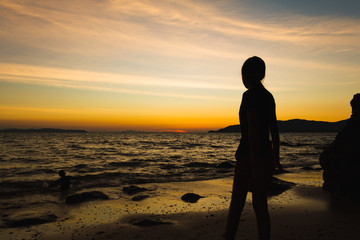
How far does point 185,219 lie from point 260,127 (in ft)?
14.7

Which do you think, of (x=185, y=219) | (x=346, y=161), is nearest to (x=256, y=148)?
(x=185, y=219)

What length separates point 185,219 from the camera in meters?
6.61

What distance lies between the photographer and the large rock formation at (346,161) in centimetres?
779

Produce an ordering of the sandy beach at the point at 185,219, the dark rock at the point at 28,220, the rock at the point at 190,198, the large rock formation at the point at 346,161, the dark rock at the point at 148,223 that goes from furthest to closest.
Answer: the rock at the point at 190,198
the large rock formation at the point at 346,161
the dark rock at the point at 28,220
the dark rock at the point at 148,223
the sandy beach at the point at 185,219

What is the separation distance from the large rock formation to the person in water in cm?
622

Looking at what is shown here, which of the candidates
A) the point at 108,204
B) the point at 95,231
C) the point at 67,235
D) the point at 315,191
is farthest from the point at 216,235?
the point at 315,191

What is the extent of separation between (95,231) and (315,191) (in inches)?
316

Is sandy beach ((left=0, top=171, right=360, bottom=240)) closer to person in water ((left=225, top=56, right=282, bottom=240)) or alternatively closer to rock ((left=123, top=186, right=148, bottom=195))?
rock ((left=123, top=186, right=148, bottom=195))

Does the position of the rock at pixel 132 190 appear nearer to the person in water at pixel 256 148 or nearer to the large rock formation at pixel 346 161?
the large rock formation at pixel 346 161

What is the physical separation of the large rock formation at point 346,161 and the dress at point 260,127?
6.37 meters

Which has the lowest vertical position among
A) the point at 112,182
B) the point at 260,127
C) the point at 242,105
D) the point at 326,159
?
the point at 112,182

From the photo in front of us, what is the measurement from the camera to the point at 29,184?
42.8 ft

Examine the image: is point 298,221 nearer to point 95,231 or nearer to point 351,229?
point 351,229

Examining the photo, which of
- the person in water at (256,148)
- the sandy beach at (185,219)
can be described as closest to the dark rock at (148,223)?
the sandy beach at (185,219)
